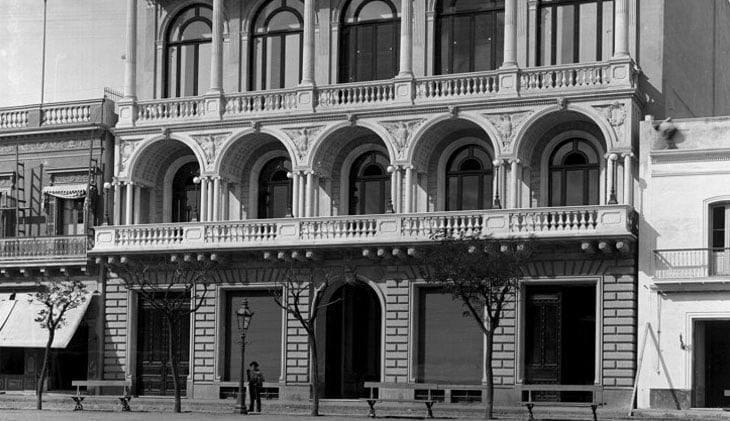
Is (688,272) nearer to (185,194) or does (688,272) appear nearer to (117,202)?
(185,194)

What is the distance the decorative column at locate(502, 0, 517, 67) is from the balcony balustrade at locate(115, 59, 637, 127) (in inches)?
21.4

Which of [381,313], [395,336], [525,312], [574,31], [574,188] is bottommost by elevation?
[395,336]

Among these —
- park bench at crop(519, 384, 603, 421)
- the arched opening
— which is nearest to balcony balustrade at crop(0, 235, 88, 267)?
the arched opening

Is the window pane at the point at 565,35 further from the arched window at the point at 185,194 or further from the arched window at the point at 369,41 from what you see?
the arched window at the point at 185,194

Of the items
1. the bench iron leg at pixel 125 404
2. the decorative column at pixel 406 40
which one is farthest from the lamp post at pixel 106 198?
the decorative column at pixel 406 40

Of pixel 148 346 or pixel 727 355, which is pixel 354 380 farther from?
pixel 727 355

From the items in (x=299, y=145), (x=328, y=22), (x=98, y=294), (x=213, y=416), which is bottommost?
(x=213, y=416)

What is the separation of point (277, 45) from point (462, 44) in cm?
803

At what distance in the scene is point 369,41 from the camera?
6262cm

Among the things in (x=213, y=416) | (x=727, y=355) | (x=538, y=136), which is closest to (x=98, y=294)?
(x=213, y=416)

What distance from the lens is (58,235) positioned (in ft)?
214

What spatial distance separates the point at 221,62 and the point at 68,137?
7.17 m

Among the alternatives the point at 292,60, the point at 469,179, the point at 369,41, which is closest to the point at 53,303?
the point at 292,60

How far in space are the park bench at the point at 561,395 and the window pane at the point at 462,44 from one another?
42.0ft
